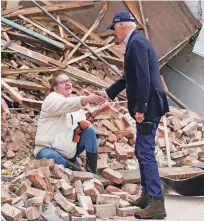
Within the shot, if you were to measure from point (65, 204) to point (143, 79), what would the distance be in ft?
4.37

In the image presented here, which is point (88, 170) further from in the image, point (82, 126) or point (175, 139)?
point (175, 139)

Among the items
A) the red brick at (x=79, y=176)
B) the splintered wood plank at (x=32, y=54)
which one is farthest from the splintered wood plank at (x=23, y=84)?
the red brick at (x=79, y=176)

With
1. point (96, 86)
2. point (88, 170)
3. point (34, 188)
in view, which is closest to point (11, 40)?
point (96, 86)

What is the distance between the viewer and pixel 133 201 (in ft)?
18.0

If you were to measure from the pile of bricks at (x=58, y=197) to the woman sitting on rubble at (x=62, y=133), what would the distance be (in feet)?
1.20

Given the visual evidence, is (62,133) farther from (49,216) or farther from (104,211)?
(49,216)

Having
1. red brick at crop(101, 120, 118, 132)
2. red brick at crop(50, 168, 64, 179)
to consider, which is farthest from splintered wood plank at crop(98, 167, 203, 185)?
red brick at crop(101, 120, 118, 132)

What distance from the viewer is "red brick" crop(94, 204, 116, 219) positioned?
17.0ft

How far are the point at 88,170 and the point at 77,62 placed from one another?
10.8ft

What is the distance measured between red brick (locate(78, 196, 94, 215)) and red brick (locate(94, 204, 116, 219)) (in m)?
0.05

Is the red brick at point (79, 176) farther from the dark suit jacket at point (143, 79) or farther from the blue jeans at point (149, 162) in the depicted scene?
the dark suit jacket at point (143, 79)

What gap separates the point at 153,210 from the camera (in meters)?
5.09

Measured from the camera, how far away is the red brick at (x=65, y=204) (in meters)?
5.01

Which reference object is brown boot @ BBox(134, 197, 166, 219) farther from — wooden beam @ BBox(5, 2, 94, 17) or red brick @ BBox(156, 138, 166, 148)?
wooden beam @ BBox(5, 2, 94, 17)
